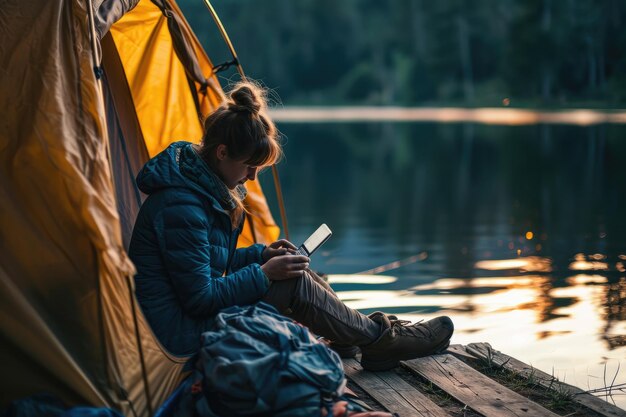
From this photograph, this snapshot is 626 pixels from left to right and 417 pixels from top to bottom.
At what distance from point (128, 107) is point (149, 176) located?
2087 millimetres

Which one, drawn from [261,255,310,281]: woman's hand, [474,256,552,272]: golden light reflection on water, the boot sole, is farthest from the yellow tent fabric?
[474,256,552,272]: golden light reflection on water

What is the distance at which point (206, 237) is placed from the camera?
3.38 metres

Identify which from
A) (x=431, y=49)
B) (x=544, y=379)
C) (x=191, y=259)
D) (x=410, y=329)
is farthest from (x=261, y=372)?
(x=431, y=49)

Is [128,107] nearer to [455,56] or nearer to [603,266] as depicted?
[603,266]

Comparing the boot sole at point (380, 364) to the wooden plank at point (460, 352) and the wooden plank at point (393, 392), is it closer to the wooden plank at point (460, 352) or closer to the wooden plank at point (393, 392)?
the wooden plank at point (393, 392)

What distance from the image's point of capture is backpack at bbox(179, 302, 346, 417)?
9.50 feet

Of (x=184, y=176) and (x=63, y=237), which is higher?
(x=184, y=176)

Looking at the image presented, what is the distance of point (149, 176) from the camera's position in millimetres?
3428

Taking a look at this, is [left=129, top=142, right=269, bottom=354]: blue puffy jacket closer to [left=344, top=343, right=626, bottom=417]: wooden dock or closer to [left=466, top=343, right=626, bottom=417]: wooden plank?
[left=344, top=343, right=626, bottom=417]: wooden dock

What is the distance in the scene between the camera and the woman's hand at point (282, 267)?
11.8 ft

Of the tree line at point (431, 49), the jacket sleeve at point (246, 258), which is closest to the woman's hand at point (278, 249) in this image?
the jacket sleeve at point (246, 258)

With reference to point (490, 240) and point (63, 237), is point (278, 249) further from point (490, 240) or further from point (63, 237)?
point (490, 240)

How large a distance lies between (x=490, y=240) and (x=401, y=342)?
5545 millimetres

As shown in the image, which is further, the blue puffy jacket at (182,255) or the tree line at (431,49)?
the tree line at (431,49)
